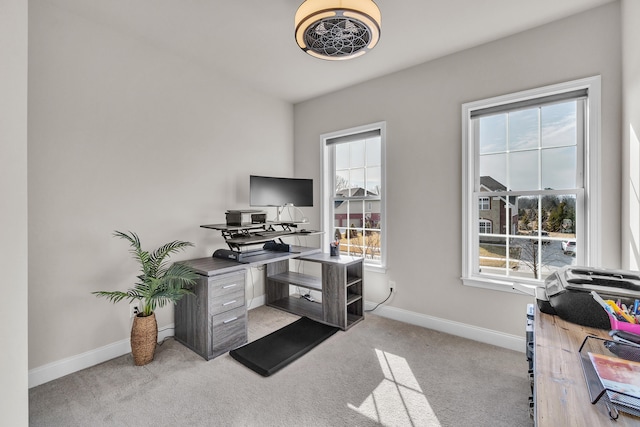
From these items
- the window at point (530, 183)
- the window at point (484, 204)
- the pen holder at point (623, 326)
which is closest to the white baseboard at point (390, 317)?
the window at point (530, 183)

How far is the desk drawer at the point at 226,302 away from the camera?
2363 mm

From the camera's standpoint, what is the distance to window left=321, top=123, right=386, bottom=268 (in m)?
3.34

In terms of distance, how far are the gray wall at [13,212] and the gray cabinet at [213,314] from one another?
1076mm

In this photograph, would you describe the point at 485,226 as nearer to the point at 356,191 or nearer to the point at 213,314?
the point at 356,191

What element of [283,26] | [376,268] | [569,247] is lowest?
[376,268]

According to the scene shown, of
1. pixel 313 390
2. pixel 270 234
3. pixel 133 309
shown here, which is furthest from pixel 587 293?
pixel 133 309

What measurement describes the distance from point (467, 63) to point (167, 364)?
367cm

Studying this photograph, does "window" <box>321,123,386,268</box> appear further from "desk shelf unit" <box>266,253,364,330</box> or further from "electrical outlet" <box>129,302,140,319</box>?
"electrical outlet" <box>129,302,140,319</box>

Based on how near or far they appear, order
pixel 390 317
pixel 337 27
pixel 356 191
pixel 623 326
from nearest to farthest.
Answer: pixel 623 326
pixel 337 27
pixel 390 317
pixel 356 191

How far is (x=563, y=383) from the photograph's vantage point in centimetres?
82

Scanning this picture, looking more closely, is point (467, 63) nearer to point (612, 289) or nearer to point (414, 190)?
point (414, 190)

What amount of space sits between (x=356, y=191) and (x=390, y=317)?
1.51 m

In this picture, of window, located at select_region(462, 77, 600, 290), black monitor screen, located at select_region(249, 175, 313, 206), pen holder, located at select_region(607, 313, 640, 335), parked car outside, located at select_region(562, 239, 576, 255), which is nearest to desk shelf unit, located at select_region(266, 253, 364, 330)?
black monitor screen, located at select_region(249, 175, 313, 206)

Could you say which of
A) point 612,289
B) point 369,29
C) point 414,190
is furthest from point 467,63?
point 612,289
